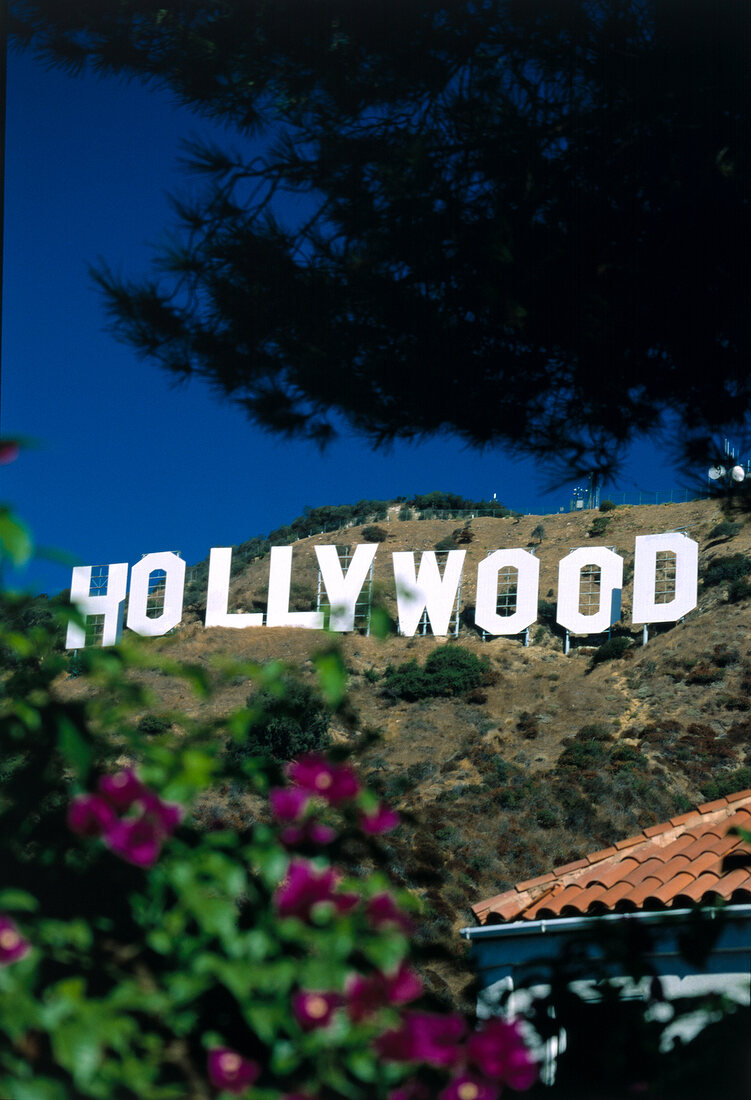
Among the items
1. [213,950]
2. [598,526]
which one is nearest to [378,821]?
[213,950]

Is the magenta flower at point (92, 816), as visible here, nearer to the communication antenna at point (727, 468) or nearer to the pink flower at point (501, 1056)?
the pink flower at point (501, 1056)

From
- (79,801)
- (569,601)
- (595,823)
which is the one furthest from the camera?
(569,601)

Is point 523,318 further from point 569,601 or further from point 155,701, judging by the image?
point 569,601

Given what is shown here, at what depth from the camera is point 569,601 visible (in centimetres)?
2930

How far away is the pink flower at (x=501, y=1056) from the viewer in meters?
1.42

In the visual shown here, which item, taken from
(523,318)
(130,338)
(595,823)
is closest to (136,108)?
(130,338)

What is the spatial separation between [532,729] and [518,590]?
3.51 m

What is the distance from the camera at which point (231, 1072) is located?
1.36 meters

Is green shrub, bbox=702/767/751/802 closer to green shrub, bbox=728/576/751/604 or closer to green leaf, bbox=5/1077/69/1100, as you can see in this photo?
green shrub, bbox=728/576/751/604

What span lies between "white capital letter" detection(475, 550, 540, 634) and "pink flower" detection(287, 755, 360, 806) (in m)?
27.1

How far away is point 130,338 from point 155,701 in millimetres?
2862

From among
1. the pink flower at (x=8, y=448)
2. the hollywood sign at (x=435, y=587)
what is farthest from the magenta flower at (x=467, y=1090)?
the hollywood sign at (x=435, y=587)

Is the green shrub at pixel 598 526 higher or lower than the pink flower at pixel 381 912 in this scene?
higher

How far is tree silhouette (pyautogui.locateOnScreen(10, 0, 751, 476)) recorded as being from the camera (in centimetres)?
362
